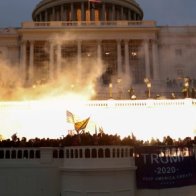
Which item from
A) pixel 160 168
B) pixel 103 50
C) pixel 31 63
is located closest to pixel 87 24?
pixel 103 50

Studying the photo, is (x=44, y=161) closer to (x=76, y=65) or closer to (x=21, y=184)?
(x=21, y=184)

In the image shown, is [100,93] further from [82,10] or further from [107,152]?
[82,10]

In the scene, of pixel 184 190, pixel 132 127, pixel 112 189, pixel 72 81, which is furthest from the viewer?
pixel 72 81

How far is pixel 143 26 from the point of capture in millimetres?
57375

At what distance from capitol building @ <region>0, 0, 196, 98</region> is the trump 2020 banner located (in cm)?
3711

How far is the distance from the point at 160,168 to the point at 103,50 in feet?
141

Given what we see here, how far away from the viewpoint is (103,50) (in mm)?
58625

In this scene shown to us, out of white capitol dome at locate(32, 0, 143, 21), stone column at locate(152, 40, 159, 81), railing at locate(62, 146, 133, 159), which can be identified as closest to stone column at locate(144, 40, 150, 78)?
stone column at locate(152, 40, 159, 81)

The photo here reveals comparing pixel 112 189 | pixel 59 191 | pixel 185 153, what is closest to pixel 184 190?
pixel 185 153

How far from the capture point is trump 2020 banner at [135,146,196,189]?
16.8m

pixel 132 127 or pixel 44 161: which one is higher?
pixel 132 127

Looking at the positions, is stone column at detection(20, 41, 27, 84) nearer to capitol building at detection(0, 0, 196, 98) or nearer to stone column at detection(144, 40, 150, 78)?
capitol building at detection(0, 0, 196, 98)

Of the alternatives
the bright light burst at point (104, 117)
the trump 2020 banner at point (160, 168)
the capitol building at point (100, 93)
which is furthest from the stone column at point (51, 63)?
the trump 2020 banner at point (160, 168)

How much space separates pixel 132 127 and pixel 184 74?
1107 inches
